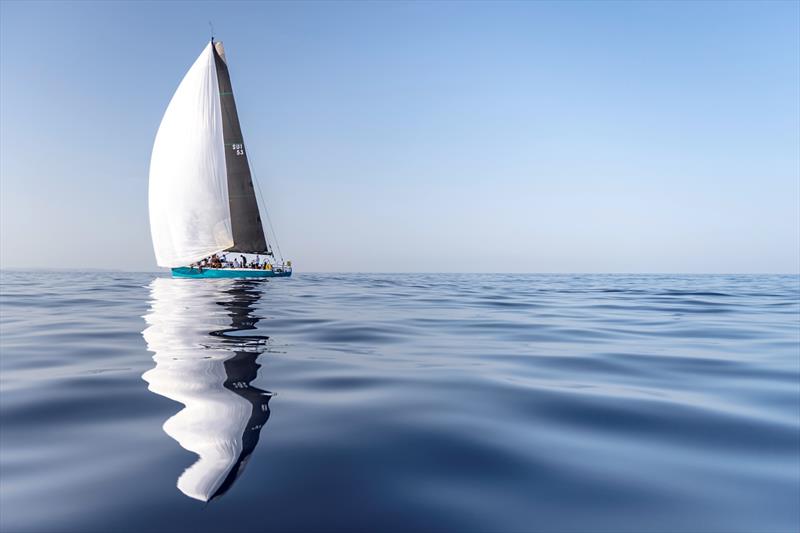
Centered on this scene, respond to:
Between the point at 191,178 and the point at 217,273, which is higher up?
the point at 191,178

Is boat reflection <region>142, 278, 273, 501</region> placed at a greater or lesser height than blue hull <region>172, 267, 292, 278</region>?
lesser

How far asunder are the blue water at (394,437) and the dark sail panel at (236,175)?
3646cm

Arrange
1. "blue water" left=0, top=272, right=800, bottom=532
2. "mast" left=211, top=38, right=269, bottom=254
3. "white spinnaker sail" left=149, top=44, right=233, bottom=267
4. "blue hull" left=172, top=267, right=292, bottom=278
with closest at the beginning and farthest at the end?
1. "blue water" left=0, top=272, right=800, bottom=532
2. "blue hull" left=172, top=267, right=292, bottom=278
3. "white spinnaker sail" left=149, top=44, right=233, bottom=267
4. "mast" left=211, top=38, right=269, bottom=254

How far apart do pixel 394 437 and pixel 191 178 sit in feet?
137

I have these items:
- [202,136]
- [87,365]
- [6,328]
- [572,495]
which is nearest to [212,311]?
[6,328]

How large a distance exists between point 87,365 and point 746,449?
23.8 ft

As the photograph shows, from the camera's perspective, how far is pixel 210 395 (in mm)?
4441

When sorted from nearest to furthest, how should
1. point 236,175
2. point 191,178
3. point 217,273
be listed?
point 217,273
point 191,178
point 236,175

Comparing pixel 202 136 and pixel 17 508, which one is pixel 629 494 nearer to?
pixel 17 508

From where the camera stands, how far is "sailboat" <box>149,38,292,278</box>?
40.3 m

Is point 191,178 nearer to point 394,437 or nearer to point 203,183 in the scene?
point 203,183

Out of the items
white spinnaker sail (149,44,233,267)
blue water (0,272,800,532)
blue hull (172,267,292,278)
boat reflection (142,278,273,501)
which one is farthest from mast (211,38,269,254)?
blue water (0,272,800,532)

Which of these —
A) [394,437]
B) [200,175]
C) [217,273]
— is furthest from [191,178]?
[394,437]

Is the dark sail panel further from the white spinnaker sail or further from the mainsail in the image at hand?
the white spinnaker sail
